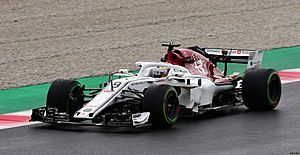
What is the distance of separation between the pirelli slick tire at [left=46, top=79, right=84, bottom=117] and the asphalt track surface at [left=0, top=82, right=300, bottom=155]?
297 millimetres

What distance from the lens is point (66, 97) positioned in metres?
13.6

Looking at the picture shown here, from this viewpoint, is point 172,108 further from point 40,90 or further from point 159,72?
point 40,90

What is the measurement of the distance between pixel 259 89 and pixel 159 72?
1602mm

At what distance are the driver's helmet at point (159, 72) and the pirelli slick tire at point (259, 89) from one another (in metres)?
1.30

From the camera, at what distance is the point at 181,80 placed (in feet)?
45.2

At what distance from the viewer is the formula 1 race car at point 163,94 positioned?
12.9m

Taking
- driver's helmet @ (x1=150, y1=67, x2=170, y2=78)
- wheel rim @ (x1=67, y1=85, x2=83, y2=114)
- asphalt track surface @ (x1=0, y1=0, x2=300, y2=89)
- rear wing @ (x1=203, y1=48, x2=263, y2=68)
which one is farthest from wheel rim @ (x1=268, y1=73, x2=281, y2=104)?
asphalt track surface @ (x1=0, y1=0, x2=300, y2=89)

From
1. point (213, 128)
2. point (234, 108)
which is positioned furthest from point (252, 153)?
point (234, 108)

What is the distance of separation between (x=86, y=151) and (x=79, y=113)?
1.43 meters

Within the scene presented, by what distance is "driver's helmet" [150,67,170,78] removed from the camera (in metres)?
13.9

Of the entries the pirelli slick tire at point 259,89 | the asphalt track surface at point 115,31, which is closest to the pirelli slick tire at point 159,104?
the pirelli slick tire at point 259,89

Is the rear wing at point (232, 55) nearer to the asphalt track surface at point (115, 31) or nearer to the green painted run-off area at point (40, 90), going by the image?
→ the green painted run-off area at point (40, 90)

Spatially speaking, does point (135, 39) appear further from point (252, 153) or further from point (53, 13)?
point (252, 153)

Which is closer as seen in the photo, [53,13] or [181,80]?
[181,80]
